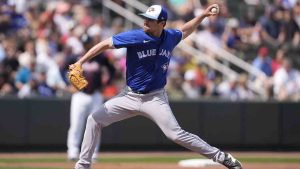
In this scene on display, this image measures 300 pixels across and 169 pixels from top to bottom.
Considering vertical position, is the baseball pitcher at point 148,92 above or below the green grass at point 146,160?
above

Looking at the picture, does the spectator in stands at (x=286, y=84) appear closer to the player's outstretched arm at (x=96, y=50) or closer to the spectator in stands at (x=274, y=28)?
the spectator in stands at (x=274, y=28)

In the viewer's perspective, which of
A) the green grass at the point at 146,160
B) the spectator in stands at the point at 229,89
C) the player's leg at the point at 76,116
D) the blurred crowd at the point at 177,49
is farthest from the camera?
the spectator in stands at the point at 229,89

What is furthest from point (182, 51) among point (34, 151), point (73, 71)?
point (73, 71)

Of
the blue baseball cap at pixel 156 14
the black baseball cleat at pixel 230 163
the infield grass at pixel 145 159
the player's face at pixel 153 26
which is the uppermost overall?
the blue baseball cap at pixel 156 14

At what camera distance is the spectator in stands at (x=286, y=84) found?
59.9 ft

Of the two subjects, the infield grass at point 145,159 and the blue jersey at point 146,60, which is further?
the infield grass at point 145,159

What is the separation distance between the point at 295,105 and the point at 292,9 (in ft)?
14.4

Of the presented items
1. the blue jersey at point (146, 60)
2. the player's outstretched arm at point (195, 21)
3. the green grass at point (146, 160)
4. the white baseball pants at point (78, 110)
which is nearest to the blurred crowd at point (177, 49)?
the white baseball pants at point (78, 110)

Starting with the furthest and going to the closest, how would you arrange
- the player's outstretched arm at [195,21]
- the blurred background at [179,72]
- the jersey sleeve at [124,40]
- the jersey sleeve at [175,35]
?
the blurred background at [179,72]
the player's outstretched arm at [195,21]
the jersey sleeve at [175,35]
the jersey sleeve at [124,40]

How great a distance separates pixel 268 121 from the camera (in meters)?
17.3

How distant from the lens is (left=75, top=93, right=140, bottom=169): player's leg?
10.3m

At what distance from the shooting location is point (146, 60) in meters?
A: 10.3

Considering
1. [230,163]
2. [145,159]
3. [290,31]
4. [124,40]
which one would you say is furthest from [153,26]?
[290,31]

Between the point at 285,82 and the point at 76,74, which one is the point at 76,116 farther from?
the point at 285,82
